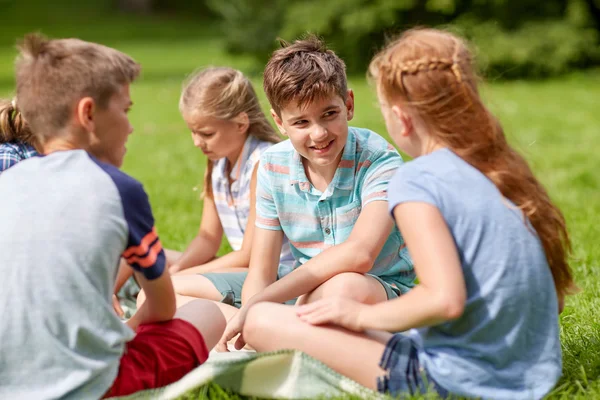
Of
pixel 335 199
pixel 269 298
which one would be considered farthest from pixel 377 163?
pixel 269 298

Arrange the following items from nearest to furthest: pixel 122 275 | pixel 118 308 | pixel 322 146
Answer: pixel 322 146
pixel 118 308
pixel 122 275

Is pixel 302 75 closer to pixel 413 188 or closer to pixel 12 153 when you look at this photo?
pixel 413 188

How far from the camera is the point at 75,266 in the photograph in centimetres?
241

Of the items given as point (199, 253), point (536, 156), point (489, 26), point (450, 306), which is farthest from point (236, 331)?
point (489, 26)

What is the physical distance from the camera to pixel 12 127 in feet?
12.2

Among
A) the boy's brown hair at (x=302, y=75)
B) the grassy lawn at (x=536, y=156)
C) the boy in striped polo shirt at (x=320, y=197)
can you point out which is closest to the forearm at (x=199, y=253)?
the grassy lawn at (x=536, y=156)

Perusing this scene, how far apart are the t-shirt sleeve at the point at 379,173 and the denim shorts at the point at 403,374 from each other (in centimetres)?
76

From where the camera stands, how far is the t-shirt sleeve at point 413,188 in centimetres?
241

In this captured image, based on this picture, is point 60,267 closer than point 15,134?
Yes

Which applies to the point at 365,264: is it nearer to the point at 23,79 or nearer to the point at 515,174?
the point at 515,174

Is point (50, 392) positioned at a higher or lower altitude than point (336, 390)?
higher

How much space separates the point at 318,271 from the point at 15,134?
1569 millimetres

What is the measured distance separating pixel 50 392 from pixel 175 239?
292cm

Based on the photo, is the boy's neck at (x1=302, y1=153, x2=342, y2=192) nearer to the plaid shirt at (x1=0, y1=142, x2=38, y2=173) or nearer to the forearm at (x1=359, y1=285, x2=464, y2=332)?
the forearm at (x1=359, y1=285, x2=464, y2=332)
